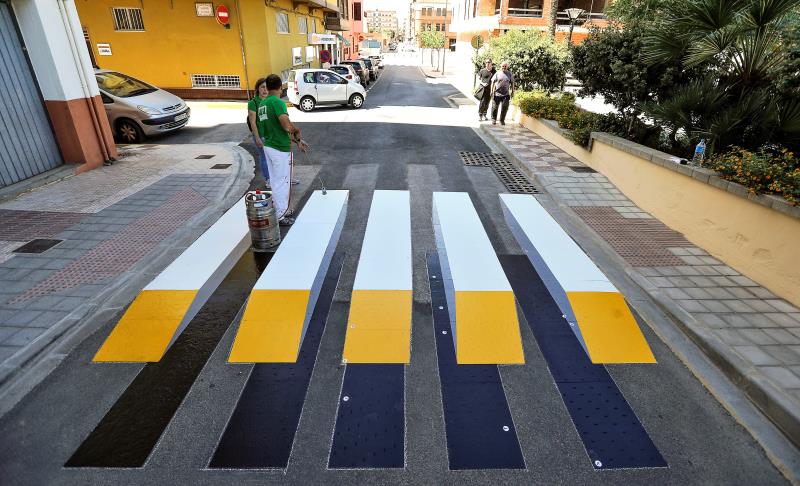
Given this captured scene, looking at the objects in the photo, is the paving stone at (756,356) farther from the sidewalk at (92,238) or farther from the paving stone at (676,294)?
the sidewalk at (92,238)

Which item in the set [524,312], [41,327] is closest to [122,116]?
[41,327]

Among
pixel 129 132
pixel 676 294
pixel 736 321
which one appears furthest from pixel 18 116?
pixel 736 321

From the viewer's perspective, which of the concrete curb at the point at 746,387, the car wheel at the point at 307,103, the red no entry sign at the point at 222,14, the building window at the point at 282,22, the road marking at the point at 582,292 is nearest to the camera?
the concrete curb at the point at 746,387

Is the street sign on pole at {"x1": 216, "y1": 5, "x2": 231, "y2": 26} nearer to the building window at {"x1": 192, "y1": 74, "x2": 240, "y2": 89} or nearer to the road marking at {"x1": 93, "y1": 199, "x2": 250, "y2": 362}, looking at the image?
the building window at {"x1": 192, "y1": 74, "x2": 240, "y2": 89}

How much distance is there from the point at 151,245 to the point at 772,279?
819 centimetres

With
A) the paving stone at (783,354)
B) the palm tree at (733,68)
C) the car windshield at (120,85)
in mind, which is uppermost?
the palm tree at (733,68)

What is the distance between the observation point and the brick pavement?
460 centimetres

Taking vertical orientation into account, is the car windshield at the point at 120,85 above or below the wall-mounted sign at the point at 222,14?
below

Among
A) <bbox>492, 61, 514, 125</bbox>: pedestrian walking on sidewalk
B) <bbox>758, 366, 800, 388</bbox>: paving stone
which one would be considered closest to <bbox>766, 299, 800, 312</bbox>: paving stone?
<bbox>758, 366, 800, 388</bbox>: paving stone

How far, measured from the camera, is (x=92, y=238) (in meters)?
6.21

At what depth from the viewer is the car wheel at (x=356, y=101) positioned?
19078 millimetres

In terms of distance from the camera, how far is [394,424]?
10.8 ft

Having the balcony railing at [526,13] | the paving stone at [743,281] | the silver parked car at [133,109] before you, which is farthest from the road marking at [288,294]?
the balcony railing at [526,13]

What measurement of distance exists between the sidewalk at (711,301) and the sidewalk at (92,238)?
6.27m
